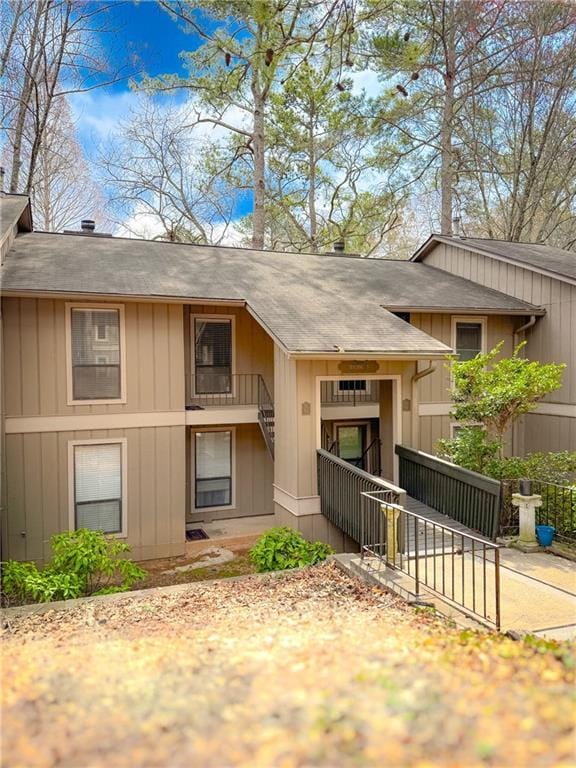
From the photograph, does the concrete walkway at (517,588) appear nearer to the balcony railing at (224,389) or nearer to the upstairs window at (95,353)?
the balcony railing at (224,389)

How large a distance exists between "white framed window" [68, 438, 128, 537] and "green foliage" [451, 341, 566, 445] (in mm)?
5976

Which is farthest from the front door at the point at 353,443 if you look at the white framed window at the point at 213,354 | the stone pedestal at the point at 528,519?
the stone pedestal at the point at 528,519

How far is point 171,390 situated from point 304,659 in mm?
6637

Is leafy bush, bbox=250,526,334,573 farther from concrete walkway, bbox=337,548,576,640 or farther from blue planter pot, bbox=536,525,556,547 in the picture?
blue planter pot, bbox=536,525,556,547

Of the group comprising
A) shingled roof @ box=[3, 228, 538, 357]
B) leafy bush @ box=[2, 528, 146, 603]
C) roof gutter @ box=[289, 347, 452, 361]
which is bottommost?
leafy bush @ box=[2, 528, 146, 603]

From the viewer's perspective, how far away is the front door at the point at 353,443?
38.9 ft

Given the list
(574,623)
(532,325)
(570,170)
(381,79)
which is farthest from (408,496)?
(570,170)

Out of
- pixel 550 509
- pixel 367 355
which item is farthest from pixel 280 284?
pixel 550 509

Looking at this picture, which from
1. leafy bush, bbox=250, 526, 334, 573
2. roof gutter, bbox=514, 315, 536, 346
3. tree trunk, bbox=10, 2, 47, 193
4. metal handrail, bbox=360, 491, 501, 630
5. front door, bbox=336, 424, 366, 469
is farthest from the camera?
tree trunk, bbox=10, 2, 47, 193

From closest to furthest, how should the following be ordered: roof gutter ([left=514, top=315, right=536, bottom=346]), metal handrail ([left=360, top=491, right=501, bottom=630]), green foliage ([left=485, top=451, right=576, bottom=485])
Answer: metal handrail ([left=360, top=491, right=501, bottom=630])
green foliage ([left=485, top=451, right=576, bottom=485])
roof gutter ([left=514, top=315, right=536, bottom=346])

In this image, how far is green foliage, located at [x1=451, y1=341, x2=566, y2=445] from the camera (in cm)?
830

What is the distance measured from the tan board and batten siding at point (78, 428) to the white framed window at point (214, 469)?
133 centimetres

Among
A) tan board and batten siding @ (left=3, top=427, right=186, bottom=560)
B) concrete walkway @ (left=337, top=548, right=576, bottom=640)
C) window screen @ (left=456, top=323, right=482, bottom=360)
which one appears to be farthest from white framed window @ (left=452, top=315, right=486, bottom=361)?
tan board and batten siding @ (left=3, top=427, right=186, bottom=560)

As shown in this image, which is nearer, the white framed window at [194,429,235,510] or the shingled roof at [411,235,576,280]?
the white framed window at [194,429,235,510]
